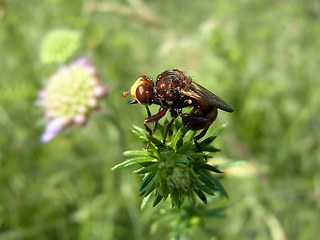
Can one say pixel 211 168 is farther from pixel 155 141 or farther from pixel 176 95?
pixel 176 95

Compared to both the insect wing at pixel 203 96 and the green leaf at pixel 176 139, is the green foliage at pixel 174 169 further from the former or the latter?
the insect wing at pixel 203 96

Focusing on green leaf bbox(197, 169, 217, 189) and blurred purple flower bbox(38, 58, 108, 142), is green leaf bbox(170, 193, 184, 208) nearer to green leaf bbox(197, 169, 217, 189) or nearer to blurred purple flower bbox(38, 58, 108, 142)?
green leaf bbox(197, 169, 217, 189)

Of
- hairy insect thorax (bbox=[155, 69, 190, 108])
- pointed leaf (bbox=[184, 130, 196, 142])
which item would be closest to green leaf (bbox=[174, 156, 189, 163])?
pointed leaf (bbox=[184, 130, 196, 142])

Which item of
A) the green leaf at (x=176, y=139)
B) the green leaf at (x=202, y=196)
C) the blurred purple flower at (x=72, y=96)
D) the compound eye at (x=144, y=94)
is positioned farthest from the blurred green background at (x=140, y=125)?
the green leaf at (x=202, y=196)

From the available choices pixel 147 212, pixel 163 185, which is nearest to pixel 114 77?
pixel 147 212

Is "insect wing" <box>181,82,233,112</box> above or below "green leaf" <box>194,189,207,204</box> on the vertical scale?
above

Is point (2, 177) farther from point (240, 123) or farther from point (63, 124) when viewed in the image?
point (240, 123)

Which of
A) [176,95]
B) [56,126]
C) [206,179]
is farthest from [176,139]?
[56,126]
